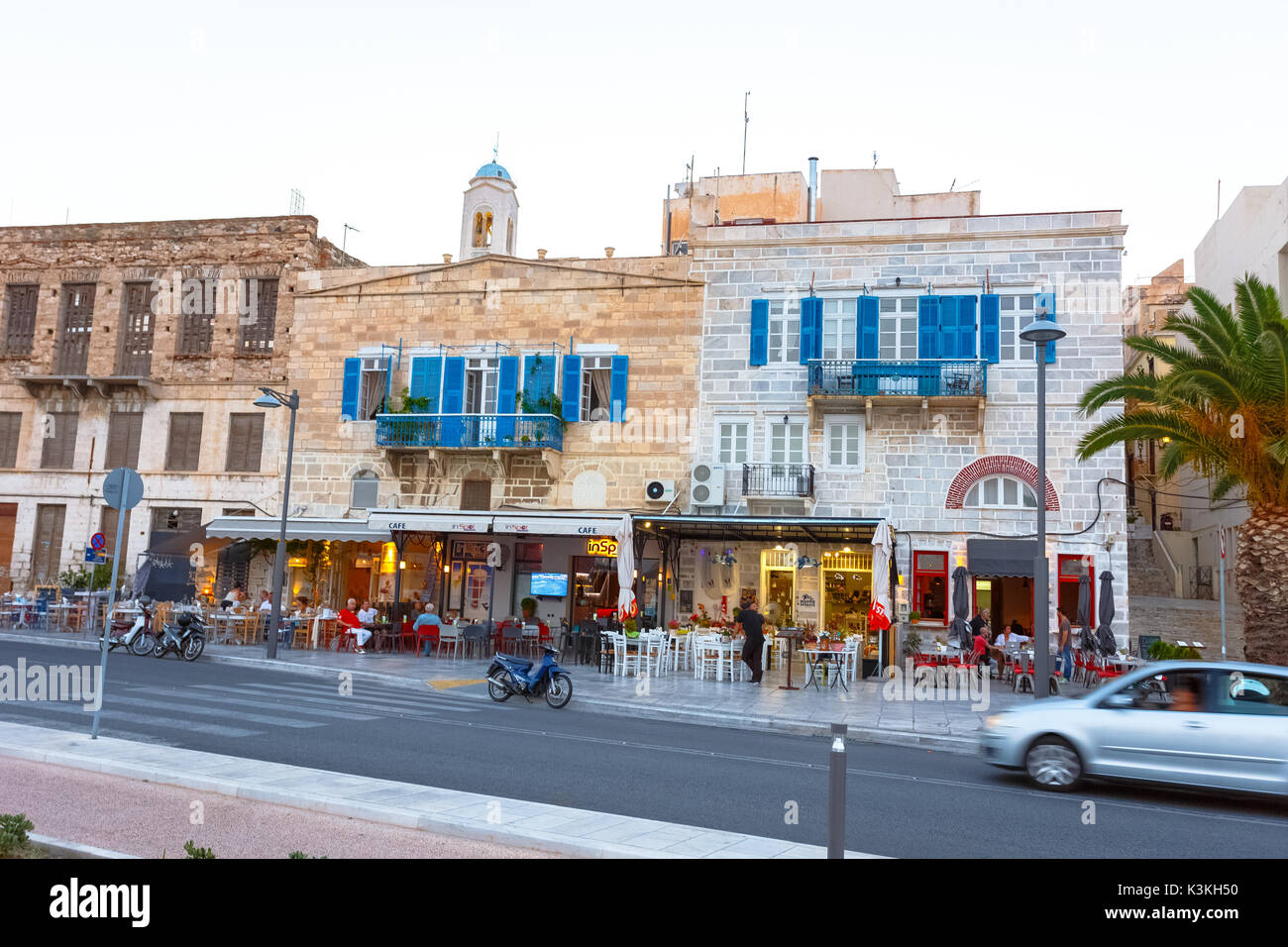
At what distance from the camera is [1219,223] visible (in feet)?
108

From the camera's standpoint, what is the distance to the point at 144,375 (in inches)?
1126

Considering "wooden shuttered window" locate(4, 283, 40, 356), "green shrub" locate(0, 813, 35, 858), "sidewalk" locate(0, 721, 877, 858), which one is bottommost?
"sidewalk" locate(0, 721, 877, 858)

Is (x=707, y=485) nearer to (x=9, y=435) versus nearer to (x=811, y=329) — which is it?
(x=811, y=329)

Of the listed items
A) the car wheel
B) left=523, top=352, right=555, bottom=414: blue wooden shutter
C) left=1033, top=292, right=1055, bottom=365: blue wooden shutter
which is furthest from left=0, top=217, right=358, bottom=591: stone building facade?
the car wheel

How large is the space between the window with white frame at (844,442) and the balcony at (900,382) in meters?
0.45

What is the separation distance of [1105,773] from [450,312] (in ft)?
68.7

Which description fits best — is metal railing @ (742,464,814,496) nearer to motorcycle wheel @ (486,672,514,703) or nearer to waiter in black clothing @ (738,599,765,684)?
waiter in black clothing @ (738,599,765,684)

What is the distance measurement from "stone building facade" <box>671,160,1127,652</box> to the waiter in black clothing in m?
4.95

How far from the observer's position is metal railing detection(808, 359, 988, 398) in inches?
870

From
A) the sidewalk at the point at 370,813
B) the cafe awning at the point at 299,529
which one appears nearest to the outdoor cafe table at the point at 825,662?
the cafe awning at the point at 299,529

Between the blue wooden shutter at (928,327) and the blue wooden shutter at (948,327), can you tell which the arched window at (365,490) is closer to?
the blue wooden shutter at (928,327)

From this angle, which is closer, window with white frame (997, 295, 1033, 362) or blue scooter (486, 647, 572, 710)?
blue scooter (486, 647, 572, 710)

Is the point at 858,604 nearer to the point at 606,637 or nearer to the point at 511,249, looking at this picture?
the point at 606,637
